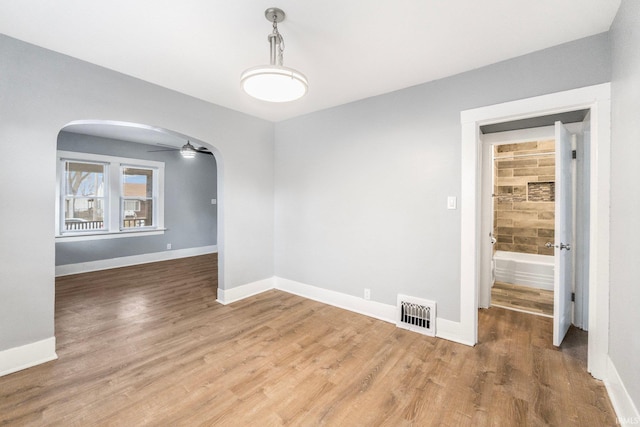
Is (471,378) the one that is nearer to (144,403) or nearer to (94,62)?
(144,403)

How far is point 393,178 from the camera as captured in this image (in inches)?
116

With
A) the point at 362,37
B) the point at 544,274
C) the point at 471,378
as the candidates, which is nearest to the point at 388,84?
the point at 362,37

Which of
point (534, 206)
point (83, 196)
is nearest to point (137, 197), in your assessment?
point (83, 196)

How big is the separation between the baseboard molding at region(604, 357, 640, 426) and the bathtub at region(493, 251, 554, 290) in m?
2.53

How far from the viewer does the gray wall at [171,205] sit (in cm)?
489

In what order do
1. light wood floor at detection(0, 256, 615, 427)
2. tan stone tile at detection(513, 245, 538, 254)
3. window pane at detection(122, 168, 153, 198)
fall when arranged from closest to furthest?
1. light wood floor at detection(0, 256, 615, 427)
2. tan stone tile at detection(513, 245, 538, 254)
3. window pane at detection(122, 168, 153, 198)

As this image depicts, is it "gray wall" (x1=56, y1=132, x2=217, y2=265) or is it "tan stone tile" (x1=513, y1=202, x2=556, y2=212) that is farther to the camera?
"gray wall" (x1=56, y1=132, x2=217, y2=265)

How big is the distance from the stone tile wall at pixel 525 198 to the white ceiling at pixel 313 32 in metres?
3.28

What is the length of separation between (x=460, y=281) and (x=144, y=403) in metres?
2.66

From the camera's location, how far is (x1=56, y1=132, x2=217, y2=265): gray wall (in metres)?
4.89

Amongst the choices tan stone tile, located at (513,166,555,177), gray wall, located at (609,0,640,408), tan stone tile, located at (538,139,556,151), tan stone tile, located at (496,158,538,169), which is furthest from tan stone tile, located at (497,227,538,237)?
gray wall, located at (609,0,640,408)

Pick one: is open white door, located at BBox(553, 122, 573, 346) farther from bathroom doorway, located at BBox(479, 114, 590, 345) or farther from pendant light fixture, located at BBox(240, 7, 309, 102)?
pendant light fixture, located at BBox(240, 7, 309, 102)

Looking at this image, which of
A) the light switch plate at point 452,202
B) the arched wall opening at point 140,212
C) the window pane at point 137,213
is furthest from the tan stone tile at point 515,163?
the window pane at point 137,213

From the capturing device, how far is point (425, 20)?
1817 millimetres
